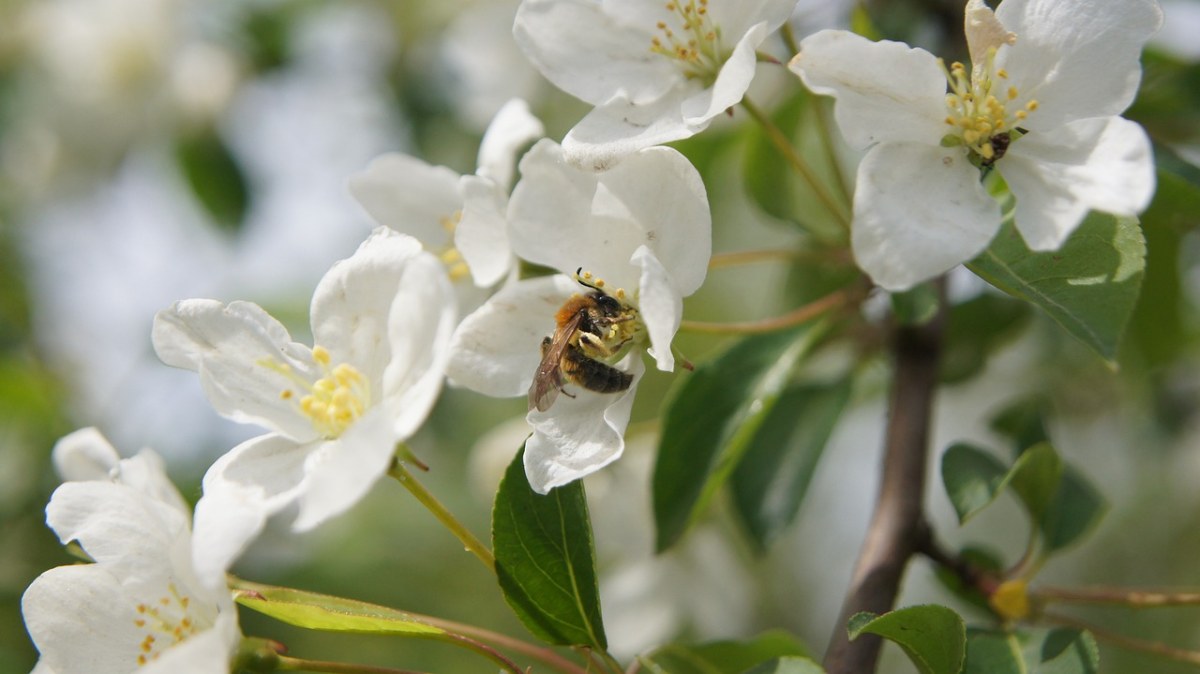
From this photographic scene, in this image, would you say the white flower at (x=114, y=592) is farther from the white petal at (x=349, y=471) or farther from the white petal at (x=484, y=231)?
the white petal at (x=484, y=231)

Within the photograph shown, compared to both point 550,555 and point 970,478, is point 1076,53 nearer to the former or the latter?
point 970,478

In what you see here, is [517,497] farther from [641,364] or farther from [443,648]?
[443,648]

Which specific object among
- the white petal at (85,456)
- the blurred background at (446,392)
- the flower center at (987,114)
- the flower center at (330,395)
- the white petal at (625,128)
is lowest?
the blurred background at (446,392)

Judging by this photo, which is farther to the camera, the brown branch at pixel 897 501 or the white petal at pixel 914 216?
the brown branch at pixel 897 501

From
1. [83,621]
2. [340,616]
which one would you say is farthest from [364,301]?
[83,621]

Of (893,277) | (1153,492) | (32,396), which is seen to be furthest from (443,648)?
(893,277)

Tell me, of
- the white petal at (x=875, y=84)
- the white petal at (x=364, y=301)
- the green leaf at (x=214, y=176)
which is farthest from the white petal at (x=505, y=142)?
the green leaf at (x=214, y=176)

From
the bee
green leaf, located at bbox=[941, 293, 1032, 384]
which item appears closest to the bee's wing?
the bee

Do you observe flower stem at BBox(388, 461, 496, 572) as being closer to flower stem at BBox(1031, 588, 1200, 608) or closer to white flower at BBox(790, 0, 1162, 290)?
white flower at BBox(790, 0, 1162, 290)
